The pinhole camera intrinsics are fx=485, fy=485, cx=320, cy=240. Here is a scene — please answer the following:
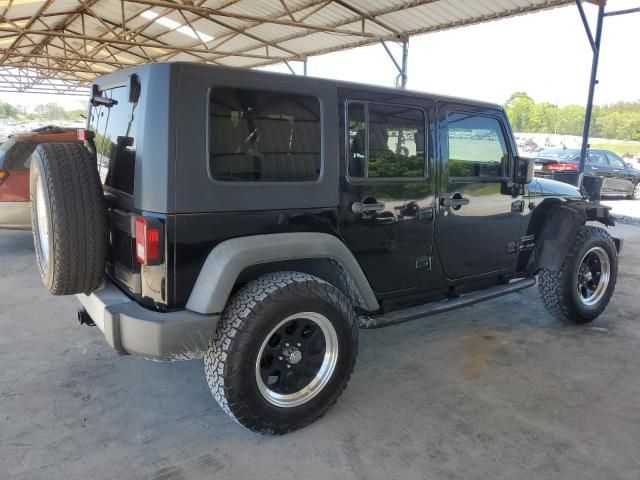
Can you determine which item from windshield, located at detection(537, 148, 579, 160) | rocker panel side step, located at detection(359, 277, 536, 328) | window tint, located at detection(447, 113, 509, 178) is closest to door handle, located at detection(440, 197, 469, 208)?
window tint, located at detection(447, 113, 509, 178)

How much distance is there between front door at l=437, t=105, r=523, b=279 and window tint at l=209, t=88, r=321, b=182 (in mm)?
1082

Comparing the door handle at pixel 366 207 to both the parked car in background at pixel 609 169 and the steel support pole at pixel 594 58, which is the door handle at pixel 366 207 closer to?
the steel support pole at pixel 594 58

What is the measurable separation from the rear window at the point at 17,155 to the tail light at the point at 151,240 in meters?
4.89

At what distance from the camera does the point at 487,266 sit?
3688mm

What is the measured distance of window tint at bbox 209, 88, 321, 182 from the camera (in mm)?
2307

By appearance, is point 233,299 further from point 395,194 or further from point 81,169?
point 395,194

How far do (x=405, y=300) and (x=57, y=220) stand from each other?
6.85 ft

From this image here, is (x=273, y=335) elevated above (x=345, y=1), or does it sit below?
below

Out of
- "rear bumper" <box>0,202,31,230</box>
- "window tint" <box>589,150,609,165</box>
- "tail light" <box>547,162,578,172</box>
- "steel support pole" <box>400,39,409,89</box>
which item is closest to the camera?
"rear bumper" <box>0,202,31,230</box>

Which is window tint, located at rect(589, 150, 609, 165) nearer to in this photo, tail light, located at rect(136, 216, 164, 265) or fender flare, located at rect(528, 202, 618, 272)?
fender flare, located at rect(528, 202, 618, 272)

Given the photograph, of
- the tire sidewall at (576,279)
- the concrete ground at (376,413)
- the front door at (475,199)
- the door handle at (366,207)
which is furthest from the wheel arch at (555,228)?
the door handle at (366,207)

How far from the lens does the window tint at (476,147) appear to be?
3322 millimetres

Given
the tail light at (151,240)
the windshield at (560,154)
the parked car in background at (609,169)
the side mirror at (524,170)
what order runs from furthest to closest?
the parked car in background at (609,169) < the windshield at (560,154) < the side mirror at (524,170) < the tail light at (151,240)

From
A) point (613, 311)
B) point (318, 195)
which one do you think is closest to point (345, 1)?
point (613, 311)
